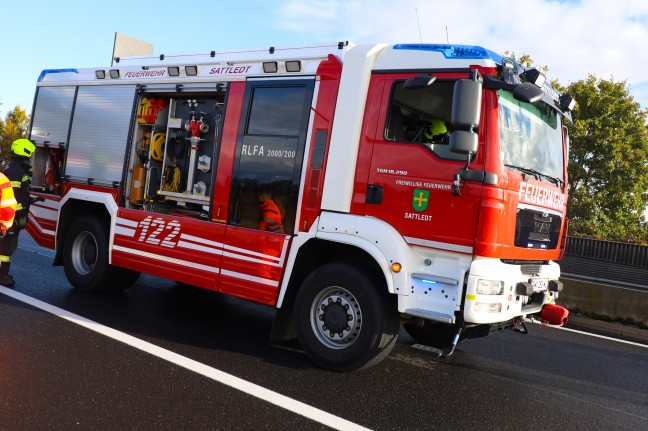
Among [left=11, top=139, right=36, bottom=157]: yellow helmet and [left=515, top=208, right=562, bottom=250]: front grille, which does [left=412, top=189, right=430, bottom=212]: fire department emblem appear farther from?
[left=11, top=139, right=36, bottom=157]: yellow helmet

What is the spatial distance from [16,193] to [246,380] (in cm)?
477

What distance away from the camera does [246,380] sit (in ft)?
14.3

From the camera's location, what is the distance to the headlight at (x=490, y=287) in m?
4.23

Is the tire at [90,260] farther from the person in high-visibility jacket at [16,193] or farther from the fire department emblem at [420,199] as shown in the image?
the fire department emblem at [420,199]

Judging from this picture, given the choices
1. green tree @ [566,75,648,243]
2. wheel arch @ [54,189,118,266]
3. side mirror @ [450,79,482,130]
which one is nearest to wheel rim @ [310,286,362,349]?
side mirror @ [450,79,482,130]

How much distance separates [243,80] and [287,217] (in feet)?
5.37

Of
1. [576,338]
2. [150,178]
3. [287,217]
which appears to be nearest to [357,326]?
[287,217]

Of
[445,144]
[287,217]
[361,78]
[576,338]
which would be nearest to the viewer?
[445,144]

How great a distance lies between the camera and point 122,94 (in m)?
7.11

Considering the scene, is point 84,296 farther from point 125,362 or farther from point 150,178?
point 125,362

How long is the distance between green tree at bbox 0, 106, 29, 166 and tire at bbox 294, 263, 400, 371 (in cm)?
5697

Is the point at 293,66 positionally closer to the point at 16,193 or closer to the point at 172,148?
the point at 172,148

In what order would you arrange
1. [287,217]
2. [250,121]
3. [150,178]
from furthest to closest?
[150,178], [250,121], [287,217]

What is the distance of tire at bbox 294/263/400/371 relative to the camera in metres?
4.59
